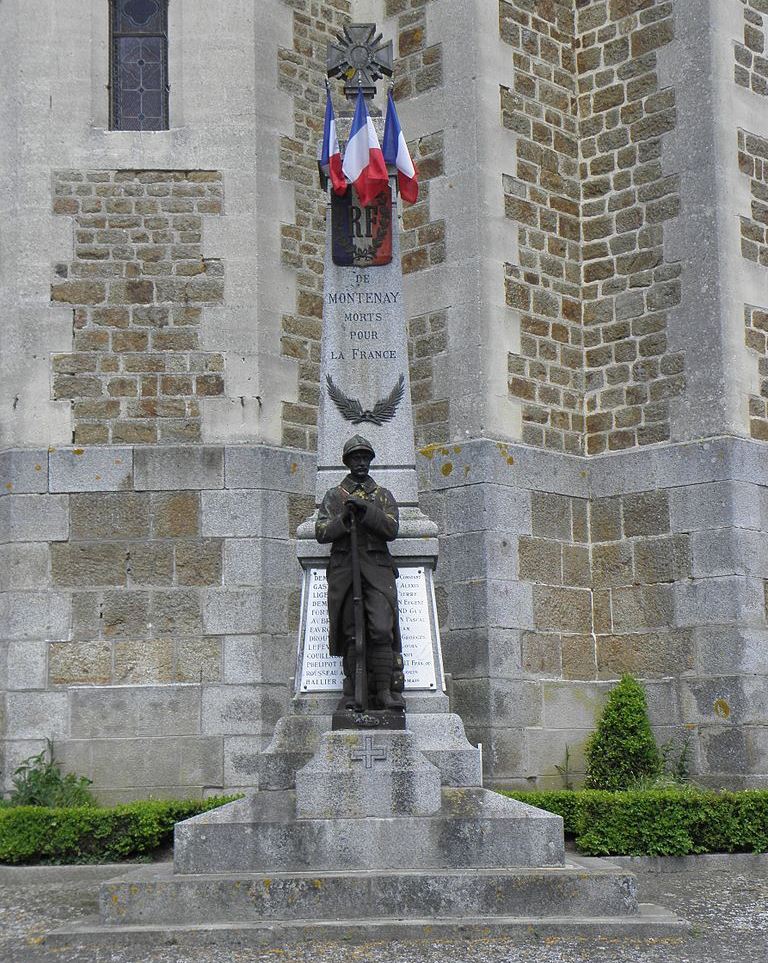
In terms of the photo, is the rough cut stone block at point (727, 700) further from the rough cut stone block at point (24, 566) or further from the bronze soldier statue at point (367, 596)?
the rough cut stone block at point (24, 566)

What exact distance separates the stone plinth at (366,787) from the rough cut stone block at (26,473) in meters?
4.72

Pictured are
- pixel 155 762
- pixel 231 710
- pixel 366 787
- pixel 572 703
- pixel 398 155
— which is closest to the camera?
pixel 366 787

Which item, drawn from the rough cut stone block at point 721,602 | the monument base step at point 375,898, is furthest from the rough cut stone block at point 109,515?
the rough cut stone block at point 721,602

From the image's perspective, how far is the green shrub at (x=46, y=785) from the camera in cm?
1135

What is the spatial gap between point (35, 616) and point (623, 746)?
5115 mm

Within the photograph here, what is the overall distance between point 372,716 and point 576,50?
8.20m

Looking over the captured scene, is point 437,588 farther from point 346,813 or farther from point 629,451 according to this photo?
point 346,813

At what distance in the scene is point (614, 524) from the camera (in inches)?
522

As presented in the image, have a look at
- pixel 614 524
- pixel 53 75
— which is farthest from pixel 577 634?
pixel 53 75

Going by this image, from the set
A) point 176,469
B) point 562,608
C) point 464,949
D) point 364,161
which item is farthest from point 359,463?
point 562,608

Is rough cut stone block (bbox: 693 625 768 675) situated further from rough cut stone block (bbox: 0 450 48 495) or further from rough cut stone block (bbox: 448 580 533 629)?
rough cut stone block (bbox: 0 450 48 495)

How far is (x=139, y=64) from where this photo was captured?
43.8 ft

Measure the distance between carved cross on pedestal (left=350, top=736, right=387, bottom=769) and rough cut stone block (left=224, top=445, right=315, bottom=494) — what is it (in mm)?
4202

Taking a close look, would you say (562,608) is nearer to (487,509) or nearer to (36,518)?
(487,509)
